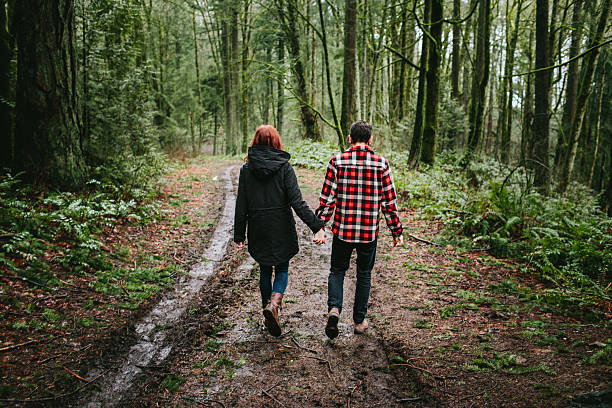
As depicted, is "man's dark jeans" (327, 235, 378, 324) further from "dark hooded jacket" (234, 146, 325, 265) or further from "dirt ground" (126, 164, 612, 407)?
"dirt ground" (126, 164, 612, 407)

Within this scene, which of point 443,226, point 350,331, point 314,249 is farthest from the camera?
point 443,226

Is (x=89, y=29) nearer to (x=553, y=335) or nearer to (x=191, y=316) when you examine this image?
Answer: (x=191, y=316)

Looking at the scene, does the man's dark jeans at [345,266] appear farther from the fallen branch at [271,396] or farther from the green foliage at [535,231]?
the green foliage at [535,231]

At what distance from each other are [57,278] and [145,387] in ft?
8.25

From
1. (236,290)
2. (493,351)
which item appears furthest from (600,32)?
(236,290)

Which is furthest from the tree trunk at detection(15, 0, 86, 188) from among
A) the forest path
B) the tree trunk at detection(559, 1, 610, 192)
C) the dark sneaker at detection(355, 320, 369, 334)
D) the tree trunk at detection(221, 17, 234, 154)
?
the tree trunk at detection(221, 17, 234, 154)

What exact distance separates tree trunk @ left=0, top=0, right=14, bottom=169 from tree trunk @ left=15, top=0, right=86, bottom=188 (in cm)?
30

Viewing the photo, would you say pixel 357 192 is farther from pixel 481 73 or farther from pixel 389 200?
pixel 481 73

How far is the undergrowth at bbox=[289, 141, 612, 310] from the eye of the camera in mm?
5023

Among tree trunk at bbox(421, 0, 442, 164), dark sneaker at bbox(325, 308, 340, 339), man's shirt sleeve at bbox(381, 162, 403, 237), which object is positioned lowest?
dark sneaker at bbox(325, 308, 340, 339)

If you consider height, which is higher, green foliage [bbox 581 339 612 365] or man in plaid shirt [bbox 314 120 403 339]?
man in plaid shirt [bbox 314 120 403 339]

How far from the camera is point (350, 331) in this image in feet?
13.7

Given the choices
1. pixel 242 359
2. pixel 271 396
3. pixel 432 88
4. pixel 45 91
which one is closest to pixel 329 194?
pixel 242 359

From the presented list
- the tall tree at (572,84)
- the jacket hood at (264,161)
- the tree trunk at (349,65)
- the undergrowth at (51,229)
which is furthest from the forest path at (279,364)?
the tall tree at (572,84)
